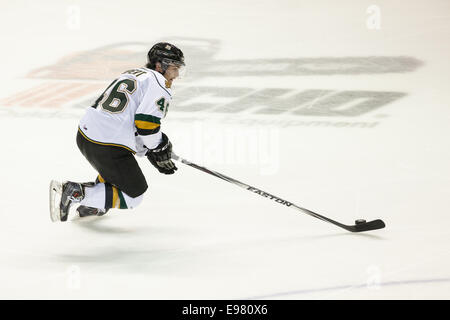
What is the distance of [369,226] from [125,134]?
4.58 ft

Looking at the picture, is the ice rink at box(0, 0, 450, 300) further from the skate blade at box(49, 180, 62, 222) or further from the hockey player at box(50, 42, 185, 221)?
the hockey player at box(50, 42, 185, 221)

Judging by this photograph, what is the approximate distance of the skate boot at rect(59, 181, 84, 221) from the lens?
325 cm

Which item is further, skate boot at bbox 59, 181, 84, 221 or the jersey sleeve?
skate boot at bbox 59, 181, 84, 221

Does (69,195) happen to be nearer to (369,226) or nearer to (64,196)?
(64,196)

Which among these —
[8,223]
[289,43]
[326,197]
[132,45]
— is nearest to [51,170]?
[8,223]

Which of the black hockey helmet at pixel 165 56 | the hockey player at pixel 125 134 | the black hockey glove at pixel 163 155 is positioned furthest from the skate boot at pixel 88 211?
the black hockey helmet at pixel 165 56

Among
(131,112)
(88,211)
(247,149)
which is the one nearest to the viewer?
(131,112)

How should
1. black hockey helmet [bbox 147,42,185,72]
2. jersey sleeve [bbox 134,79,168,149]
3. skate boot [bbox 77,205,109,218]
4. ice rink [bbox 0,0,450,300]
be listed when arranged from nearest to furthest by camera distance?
ice rink [bbox 0,0,450,300]
jersey sleeve [bbox 134,79,168,149]
black hockey helmet [bbox 147,42,185,72]
skate boot [bbox 77,205,109,218]

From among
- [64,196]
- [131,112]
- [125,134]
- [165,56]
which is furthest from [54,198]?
[165,56]

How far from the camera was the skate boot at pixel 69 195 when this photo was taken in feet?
10.7

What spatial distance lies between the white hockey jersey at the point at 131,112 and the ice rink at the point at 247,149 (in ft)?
1.78

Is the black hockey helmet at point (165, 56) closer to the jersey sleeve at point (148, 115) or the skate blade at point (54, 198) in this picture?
the jersey sleeve at point (148, 115)

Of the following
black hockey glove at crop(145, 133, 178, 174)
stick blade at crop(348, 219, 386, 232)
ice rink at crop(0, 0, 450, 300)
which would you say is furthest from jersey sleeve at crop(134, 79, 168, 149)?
stick blade at crop(348, 219, 386, 232)

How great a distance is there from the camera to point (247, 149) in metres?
4.55
